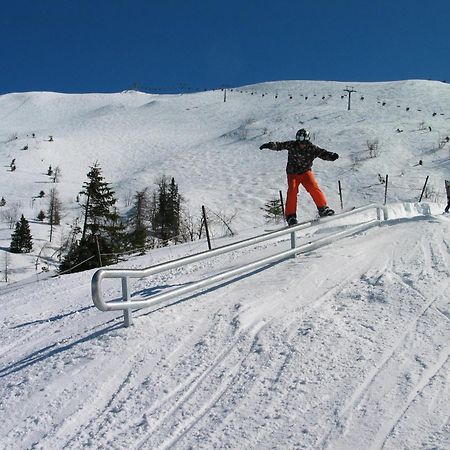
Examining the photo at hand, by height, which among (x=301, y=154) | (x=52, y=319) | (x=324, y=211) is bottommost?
(x=52, y=319)

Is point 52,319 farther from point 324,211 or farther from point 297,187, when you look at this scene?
point 324,211

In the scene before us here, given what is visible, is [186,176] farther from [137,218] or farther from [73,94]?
[73,94]

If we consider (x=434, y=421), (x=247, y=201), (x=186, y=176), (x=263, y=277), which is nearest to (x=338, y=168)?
(x=247, y=201)

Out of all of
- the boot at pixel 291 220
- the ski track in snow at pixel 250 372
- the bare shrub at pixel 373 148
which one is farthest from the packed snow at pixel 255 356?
the bare shrub at pixel 373 148

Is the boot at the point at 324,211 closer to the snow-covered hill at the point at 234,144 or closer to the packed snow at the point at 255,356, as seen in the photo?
the packed snow at the point at 255,356

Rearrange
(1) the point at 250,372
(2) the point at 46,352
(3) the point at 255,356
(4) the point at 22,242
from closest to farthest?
(1) the point at 250,372, (3) the point at 255,356, (2) the point at 46,352, (4) the point at 22,242

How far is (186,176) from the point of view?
5522 centimetres

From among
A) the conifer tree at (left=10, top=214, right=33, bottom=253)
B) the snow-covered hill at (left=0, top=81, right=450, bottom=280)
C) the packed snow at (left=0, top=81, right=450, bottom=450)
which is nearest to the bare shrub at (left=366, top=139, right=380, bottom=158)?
the snow-covered hill at (left=0, top=81, right=450, bottom=280)

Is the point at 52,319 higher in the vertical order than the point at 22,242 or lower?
higher

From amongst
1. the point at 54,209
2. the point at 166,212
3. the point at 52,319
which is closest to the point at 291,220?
the point at 52,319

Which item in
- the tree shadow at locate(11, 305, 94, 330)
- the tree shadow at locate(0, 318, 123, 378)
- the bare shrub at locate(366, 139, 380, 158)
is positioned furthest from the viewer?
the bare shrub at locate(366, 139, 380, 158)

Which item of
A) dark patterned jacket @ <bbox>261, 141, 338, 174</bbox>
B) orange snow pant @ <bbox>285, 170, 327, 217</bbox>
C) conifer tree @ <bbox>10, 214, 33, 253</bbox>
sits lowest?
conifer tree @ <bbox>10, 214, 33, 253</bbox>

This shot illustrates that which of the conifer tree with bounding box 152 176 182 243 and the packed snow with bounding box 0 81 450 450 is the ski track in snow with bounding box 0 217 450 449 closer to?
the packed snow with bounding box 0 81 450 450

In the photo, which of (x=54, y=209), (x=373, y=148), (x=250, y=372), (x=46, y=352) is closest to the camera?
(x=250, y=372)
